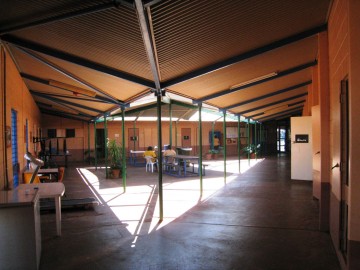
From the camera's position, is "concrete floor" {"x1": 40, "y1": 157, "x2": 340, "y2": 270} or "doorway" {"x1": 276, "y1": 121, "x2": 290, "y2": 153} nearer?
"concrete floor" {"x1": 40, "y1": 157, "x2": 340, "y2": 270}

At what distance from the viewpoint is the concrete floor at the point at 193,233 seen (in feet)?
12.4

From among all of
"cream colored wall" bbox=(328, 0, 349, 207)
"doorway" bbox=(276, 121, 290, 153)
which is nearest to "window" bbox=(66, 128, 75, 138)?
"doorway" bbox=(276, 121, 290, 153)

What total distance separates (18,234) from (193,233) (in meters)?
2.47

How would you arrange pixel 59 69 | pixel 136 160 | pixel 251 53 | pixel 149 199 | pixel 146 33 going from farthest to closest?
pixel 136 160, pixel 149 199, pixel 59 69, pixel 251 53, pixel 146 33

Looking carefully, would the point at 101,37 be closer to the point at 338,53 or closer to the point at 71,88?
the point at 338,53

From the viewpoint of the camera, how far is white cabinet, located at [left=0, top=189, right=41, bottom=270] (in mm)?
3193

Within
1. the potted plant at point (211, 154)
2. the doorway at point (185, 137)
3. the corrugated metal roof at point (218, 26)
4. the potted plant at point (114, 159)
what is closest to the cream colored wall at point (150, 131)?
the doorway at point (185, 137)

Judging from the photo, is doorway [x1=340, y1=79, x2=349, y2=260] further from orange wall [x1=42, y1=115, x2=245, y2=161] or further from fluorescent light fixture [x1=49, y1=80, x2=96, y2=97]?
orange wall [x1=42, y1=115, x2=245, y2=161]

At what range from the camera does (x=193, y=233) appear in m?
4.80

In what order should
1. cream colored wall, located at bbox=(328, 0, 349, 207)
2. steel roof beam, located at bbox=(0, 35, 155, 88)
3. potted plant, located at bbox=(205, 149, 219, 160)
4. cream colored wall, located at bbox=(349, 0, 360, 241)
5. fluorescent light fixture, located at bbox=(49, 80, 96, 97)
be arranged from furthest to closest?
potted plant, located at bbox=(205, 149, 219, 160)
fluorescent light fixture, located at bbox=(49, 80, 96, 97)
steel roof beam, located at bbox=(0, 35, 155, 88)
cream colored wall, located at bbox=(328, 0, 349, 207)
cream colored wall, located at bbox=(349, 0, 360, 241)

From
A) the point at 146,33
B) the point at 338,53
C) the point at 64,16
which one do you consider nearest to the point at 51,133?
the point at 64,16

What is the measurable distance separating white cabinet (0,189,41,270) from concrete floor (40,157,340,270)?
1.48ft

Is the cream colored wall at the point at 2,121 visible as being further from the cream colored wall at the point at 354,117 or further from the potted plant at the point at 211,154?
the potted plant at the point at 211,154

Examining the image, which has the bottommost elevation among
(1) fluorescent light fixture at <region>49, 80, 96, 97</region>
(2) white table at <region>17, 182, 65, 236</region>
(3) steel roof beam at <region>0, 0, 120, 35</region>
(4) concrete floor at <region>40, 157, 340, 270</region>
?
(4) concrete floor at <region>40, 157, 340, 270</region>
